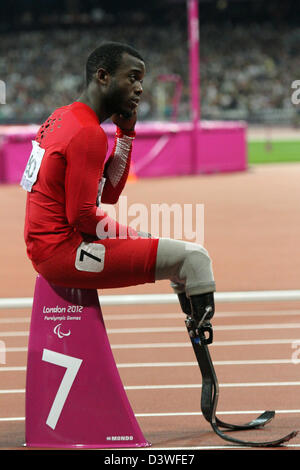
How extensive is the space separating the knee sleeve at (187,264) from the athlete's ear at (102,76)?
69 centimetres

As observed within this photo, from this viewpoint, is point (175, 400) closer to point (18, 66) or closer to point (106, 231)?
point (106, 231)

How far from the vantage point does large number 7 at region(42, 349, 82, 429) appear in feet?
10.6

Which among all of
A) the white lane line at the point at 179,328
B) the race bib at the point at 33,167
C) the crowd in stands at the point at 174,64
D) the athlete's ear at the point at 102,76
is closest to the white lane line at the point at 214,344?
the white lane line at the point at 179,328

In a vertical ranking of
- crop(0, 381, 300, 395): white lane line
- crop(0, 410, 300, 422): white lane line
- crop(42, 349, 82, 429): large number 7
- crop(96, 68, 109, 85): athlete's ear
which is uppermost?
crop(96, 68, 109, 85): athlete's ear

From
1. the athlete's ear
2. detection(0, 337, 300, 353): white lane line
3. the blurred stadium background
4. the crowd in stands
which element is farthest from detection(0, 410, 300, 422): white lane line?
the blurred stadium background

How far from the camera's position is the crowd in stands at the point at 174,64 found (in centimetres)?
3747

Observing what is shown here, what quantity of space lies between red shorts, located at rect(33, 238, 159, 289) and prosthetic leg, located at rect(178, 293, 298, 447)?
25 cm

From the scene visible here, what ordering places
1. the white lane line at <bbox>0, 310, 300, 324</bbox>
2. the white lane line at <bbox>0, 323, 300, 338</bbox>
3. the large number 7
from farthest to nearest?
the white lane line at <bbox>0, 310, 300, 324</bbox>
the white lane line at <bbox>0, 323, 300, 338</bbox>
the large number 7

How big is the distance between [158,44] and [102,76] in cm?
4031

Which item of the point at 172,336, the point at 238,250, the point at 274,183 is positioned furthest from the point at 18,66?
the point at 172,336

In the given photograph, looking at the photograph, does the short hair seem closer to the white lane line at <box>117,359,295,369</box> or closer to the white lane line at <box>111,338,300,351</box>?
the white lane line at <box>117,359,295,369</box>

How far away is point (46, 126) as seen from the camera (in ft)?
10.6

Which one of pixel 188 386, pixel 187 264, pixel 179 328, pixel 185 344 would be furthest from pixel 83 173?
pixel 179 328
